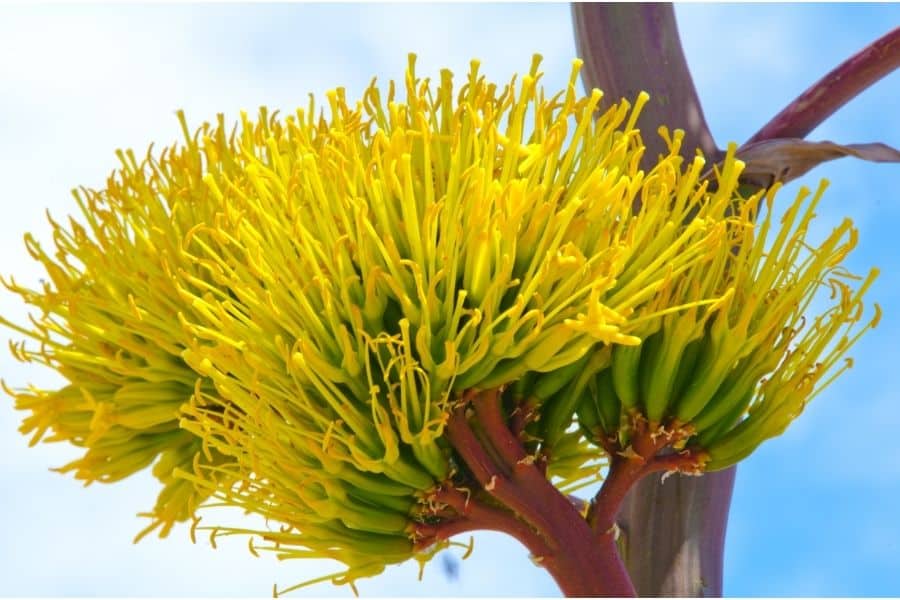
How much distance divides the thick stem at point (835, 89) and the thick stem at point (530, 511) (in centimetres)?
50

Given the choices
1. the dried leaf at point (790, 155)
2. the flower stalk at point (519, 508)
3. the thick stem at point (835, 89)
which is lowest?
the flower stalk at point (519, 508)

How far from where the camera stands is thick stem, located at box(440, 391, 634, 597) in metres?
1.21

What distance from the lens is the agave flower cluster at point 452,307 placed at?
3.76ft

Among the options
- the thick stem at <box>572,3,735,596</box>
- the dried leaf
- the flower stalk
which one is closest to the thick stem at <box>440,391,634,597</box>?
the flower stalk

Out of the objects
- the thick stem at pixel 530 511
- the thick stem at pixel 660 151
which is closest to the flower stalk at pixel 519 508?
the thick stem at pixel 530 511

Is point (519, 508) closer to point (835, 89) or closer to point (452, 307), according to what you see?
point (452, 307)

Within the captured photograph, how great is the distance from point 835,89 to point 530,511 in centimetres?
64

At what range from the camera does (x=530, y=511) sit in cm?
123

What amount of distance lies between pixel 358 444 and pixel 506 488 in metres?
0.14

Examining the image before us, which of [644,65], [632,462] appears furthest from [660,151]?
[632,462]

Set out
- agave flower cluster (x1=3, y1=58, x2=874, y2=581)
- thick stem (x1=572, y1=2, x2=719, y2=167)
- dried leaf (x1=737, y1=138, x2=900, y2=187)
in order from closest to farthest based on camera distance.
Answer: agave flower cluster (x1=3, y1=58, x2=874, y2=581) < dried leaf (x1=737, y1=138, x2=900, y2=187) < thick stem (x1=572, y1=2, x2=719, y2=167)

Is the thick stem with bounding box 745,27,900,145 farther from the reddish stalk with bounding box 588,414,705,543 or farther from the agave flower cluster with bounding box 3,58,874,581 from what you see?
the reddish stalk with bounding box 588,414,705,543

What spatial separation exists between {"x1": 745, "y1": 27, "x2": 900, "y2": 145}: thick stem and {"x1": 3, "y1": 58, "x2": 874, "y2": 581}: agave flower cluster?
0.23 metres

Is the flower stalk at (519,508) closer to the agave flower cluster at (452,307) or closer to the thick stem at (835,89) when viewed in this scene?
the agave flower cluster at (452,307)
